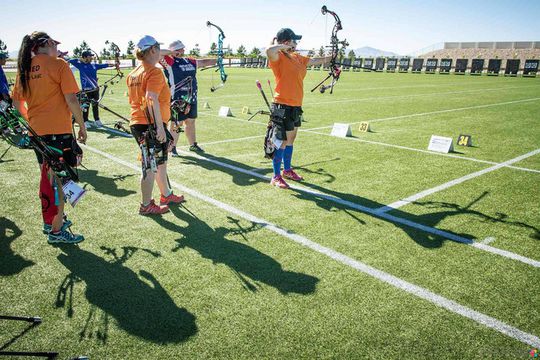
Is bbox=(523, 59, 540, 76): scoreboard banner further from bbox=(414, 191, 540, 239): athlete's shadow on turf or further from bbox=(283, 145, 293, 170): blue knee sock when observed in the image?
bbox=(283, 145, 293, 170): blue knee sock

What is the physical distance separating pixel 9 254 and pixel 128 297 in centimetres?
181

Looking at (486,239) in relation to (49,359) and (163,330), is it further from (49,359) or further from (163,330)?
(49,359)

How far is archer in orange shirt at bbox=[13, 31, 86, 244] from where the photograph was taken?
391cm

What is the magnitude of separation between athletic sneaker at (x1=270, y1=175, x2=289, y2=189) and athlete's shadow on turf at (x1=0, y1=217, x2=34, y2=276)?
154 inches

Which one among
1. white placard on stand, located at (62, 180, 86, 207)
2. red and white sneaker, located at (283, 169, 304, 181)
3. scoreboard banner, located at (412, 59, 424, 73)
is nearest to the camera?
white placard on stand, located at (62, 180, 86, 207)

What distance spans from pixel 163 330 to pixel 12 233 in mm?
2980

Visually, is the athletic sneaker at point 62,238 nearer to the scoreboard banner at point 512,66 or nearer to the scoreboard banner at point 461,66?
the scoreboard banner at point 512,66

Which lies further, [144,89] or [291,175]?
[291,175]

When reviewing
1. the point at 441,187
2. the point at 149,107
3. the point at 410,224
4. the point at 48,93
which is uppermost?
the point at 48,93

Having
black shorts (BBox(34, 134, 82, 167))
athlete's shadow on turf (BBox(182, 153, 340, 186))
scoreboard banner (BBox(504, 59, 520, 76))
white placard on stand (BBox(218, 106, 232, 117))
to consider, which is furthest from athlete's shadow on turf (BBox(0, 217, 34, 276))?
scoreboard banner (BBox(504, 59, 520, 76))

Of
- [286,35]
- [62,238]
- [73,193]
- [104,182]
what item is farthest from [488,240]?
[104,182]

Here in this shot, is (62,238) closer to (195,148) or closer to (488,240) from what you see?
(195,148)

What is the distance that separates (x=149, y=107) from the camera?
15.1 feet

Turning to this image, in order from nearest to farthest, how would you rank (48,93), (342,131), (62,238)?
(48,93) < (62,238) < (342,131)
